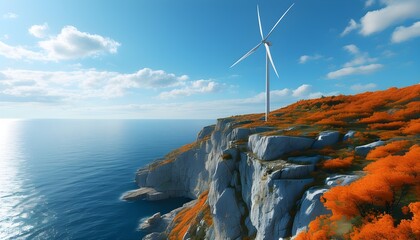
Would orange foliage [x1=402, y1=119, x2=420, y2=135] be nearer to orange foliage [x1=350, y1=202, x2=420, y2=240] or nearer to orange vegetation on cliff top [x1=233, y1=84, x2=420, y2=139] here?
Answer: orange vegetation on cliff top [x1=233, y1=84, x2=420, y2=139]

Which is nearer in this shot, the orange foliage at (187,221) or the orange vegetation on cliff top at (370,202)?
the orange vegetation on cliff top at (370,202)

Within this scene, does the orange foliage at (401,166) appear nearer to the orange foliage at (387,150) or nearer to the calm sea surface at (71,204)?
the orange foliage at (387,150)

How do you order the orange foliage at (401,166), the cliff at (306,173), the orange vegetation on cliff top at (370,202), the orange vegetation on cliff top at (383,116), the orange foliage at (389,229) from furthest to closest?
1. the orange vegetation on cliff top at (383,116)
2. the cliff at (306,173)
3. the orange foliage at (401,166)
4. the orange vegetation on cliff top at (370,202)
5. the orange foliage at (389,229)

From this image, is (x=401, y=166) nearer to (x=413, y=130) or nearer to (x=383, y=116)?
(x=413, y=130)

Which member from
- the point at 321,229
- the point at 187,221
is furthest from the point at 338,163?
the point at 187,221

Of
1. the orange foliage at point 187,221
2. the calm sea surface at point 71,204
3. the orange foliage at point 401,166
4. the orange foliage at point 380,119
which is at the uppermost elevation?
the orange foliage at point 380,119

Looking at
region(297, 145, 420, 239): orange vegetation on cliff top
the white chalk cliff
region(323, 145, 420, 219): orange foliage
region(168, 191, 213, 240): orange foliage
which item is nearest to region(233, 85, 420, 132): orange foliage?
the white chalk cliff

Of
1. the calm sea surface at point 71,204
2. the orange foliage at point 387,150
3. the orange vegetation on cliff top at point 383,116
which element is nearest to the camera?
the orange foliage at point 387,150

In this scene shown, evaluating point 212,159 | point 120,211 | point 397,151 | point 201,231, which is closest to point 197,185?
point 212,159

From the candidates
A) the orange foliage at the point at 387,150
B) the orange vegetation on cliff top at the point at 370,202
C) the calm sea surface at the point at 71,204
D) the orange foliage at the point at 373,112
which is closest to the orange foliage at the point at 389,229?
the orange vegetation on cliff top at the point at 370,202
